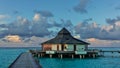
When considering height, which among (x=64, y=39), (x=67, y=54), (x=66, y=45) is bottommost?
(x=67, y=54)

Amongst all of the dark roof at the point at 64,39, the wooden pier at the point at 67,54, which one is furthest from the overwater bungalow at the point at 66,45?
the wooden pier at the point at 67,54

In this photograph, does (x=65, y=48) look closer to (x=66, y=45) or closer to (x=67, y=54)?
(x=66, y=45)

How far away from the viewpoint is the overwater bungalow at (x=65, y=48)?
6506 cm

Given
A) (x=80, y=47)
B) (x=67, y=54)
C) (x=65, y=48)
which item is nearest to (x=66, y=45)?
(x=65, y=48)

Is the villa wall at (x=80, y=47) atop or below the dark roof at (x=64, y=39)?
below

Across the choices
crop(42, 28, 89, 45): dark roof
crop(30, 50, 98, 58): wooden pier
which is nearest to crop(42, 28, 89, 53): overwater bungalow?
crop(42, 28, 89, 45): dark roof

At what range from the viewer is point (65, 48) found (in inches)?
2699

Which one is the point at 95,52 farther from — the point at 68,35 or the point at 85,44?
the point at 68,35

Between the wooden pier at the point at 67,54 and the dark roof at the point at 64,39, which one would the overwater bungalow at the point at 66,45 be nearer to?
the dark roof at the point at 64,39

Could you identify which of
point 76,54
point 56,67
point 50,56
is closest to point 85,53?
point 76,54

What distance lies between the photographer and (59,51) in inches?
2566

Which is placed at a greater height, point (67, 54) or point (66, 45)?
point (66, 45)

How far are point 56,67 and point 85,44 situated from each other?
21415 mm

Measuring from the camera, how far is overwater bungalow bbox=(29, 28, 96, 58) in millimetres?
65056
